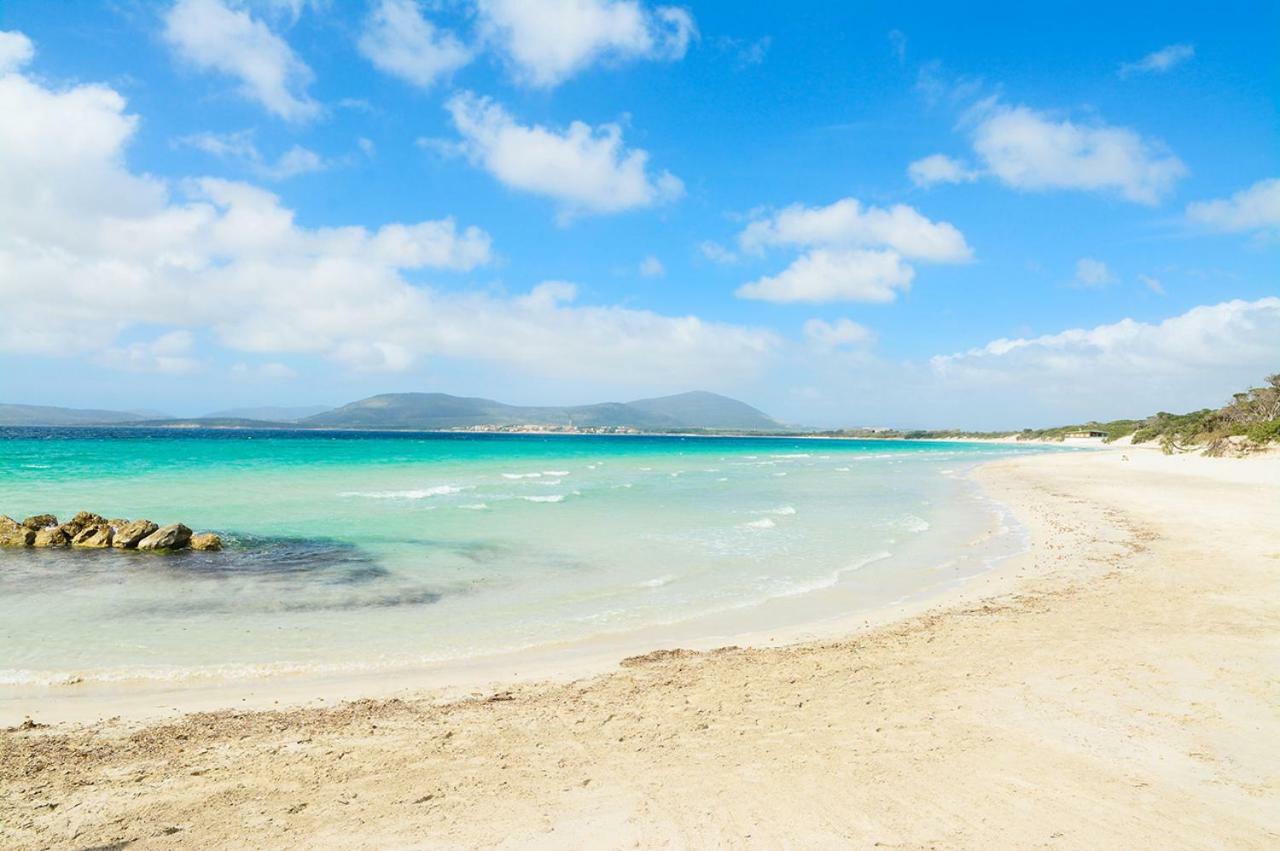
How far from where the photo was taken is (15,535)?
18.5m

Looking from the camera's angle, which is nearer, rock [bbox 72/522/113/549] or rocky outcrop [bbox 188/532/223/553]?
rocky outcrop [bbox 188/532/223/553]

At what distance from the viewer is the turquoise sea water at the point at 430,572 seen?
10.6m

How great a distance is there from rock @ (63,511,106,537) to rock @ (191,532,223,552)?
Result: 3.52 metres

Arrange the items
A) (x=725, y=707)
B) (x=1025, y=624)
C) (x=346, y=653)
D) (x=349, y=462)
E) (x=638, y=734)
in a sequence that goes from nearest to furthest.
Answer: (x=638, y=734) → (x=725, y=707) → (x=346, y=653) → (x=1025, y=624) → (x=349, y=462)

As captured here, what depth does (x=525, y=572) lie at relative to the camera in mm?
16062

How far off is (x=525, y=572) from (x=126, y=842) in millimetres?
11143

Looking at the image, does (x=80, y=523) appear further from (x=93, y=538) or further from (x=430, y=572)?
(x=430, y=572)

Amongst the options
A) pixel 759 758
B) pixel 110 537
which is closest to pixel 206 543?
pixel 110 537

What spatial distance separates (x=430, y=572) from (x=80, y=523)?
12334 millimetres

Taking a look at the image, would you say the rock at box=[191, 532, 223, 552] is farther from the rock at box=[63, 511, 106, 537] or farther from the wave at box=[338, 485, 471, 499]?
the wave at box=[338, 485, 471, 499]

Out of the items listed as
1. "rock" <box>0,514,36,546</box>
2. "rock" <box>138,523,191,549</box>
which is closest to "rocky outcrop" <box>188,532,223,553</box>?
"rock" <box>138,523,191,549</box>

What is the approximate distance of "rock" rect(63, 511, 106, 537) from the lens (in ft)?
62.0

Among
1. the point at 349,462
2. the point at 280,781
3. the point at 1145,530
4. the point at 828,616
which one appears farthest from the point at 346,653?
the point at 349,462

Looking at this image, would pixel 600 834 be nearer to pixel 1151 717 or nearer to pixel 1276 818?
pixel 1276 818
